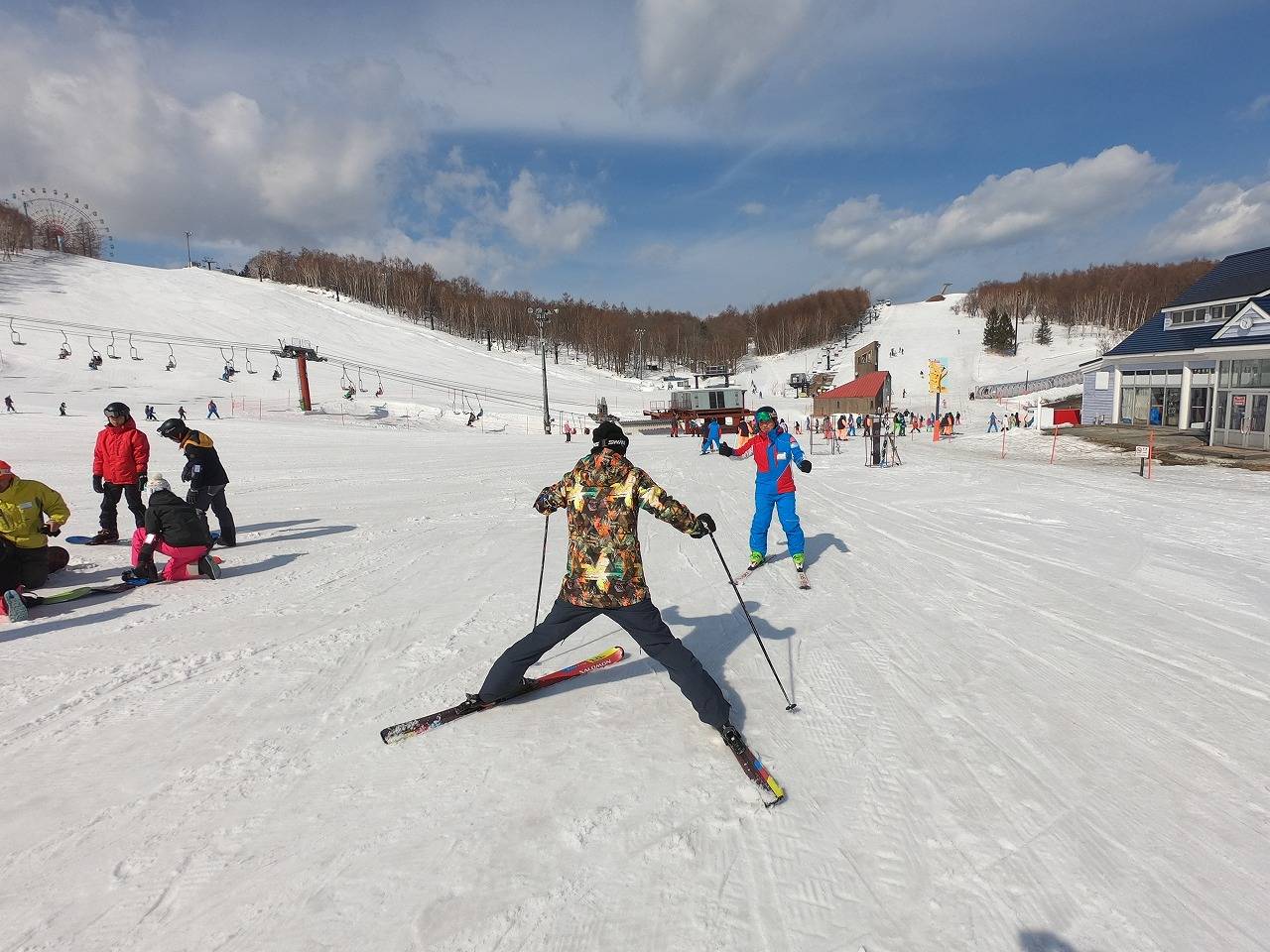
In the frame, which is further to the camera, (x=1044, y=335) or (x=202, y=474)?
(x=1044, y=335)

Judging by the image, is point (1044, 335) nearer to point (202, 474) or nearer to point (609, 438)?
point (609, 438)

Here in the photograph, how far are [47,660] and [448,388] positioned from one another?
1650 inches

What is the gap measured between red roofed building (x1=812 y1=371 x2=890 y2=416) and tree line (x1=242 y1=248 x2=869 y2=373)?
3969cm

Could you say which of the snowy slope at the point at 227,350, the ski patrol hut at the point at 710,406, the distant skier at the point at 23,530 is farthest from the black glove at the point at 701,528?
the snowy slope at the point at 227,350

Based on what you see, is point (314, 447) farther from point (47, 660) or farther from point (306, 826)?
point (306, 826)

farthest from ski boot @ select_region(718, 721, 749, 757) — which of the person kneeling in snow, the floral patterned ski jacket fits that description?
the person kneeling in snow

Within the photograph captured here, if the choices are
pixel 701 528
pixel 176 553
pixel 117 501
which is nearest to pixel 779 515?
pixel 701 528

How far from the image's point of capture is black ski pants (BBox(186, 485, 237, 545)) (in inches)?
258

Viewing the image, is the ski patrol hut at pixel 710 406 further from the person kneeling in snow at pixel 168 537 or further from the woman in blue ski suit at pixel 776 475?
the person kneeling in snow at pixel 168 537

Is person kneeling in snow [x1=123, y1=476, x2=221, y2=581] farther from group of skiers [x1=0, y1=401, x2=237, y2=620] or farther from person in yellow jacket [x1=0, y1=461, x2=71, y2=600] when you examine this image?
person in yellow jacket [x1=0, y1=461, x2=71, y2=600]

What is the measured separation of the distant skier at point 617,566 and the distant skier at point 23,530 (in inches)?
193

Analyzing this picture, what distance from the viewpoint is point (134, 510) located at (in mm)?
6504

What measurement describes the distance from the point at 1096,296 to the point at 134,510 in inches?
3962

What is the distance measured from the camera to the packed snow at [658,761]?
2037 mm
